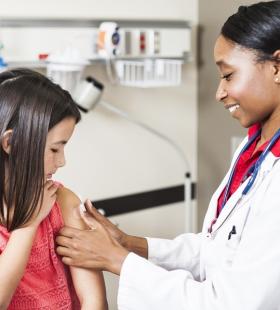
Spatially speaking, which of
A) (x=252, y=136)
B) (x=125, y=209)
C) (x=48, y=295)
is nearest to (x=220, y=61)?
(x=252, y=136)

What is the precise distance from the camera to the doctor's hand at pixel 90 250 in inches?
59.4

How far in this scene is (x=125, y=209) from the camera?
2785 millimetres

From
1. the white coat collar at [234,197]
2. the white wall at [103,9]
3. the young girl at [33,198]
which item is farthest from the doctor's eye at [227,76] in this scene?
the white wall at [103,9]

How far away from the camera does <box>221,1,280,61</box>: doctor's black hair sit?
141 centimetres

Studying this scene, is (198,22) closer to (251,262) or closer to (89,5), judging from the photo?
(89,5)

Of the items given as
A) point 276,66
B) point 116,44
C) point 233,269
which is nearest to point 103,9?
point 116,44

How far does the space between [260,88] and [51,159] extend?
56 cm

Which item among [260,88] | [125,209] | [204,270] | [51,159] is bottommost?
[125,209]

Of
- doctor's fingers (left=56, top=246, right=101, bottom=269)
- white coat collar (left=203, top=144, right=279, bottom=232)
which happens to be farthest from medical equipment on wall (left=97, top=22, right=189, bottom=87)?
doctor's fingers (left=56, top=246, right=101, bottom=269)

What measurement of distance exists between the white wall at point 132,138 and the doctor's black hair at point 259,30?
1.20 meters

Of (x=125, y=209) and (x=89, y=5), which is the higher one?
(x=89, y=5)

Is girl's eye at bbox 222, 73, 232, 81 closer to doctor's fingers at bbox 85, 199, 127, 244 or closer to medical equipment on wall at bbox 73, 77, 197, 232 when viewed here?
doctor's fingers at bbox 85, 199, 127, 244

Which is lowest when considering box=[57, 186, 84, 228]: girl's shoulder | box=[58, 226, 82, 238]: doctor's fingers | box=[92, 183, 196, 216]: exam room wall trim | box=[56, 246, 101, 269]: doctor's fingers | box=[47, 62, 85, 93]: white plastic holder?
box=[92, 183, 196, 216]: exam room wall trim

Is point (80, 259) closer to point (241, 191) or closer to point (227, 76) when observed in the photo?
point (241, 191)
